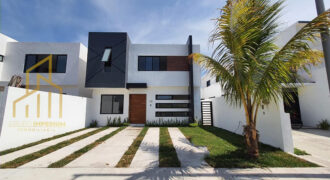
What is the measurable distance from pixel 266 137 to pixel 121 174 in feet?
18.0

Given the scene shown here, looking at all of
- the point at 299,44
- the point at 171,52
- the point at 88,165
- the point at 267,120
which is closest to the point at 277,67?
the point at 299,44

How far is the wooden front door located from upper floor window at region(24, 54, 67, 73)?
20.0ft

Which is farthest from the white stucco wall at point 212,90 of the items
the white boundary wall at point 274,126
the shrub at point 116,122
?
→ the shrub at point 116,122

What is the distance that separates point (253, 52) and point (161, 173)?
402 cm

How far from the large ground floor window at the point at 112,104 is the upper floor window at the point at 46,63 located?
4.03 meters

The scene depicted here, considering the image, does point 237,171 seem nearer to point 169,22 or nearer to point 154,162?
point 154,162

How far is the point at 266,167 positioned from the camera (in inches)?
125

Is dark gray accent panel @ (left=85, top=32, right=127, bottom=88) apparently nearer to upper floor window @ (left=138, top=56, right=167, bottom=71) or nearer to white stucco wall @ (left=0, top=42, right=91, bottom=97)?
white stucco wall @ (left=0, top=42, right=91, bottom=97)

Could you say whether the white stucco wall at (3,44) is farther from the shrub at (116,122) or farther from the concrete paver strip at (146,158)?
the concrete paver strip at (146,158)

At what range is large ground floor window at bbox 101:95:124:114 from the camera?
10703mm

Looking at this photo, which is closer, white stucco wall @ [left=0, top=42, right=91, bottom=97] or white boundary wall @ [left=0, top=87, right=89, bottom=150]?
white boundary wall @ [left=0, top=87, right=89, bottom=150]

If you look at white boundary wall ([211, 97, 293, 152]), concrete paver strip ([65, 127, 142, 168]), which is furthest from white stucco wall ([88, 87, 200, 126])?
concrete paver strip ([65, 127, 142, 168])

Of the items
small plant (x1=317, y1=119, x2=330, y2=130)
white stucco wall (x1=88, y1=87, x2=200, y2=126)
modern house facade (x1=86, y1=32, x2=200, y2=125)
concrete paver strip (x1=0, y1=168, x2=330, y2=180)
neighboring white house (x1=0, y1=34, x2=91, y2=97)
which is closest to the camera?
concrete paver strip (x1=0, y1=168, x2=330, y2=180)

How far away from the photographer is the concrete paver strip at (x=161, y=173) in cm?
277
